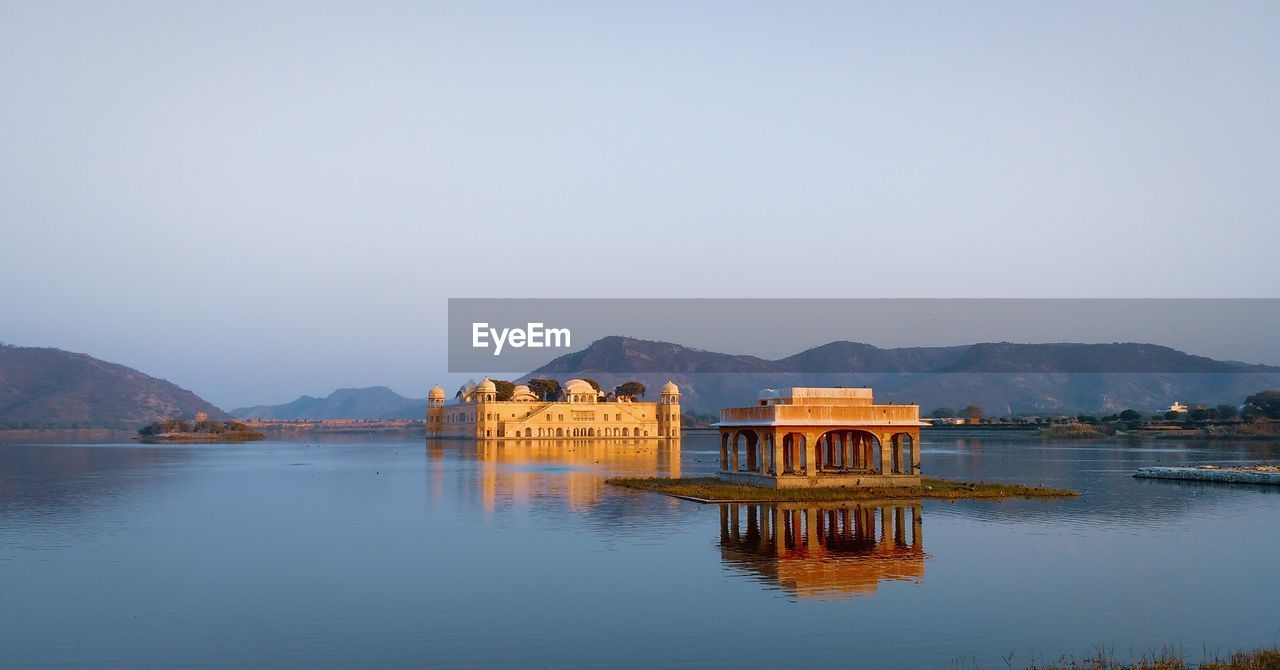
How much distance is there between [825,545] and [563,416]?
122365 mm

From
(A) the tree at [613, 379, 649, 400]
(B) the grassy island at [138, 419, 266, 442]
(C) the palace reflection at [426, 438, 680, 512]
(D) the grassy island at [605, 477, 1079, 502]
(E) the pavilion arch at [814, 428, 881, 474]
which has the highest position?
(A) the tree at [613, 379, 649, 400]

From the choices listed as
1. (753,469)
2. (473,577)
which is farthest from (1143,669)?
(753,469)

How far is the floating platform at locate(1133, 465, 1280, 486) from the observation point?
58.7 m

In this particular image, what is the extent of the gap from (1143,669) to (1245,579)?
11.8m

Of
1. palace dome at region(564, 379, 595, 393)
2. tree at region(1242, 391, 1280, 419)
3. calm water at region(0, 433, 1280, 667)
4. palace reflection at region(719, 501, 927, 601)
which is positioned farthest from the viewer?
palace dome at region(564, 379, 595, 393)

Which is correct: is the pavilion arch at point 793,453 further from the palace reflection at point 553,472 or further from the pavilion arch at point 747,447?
the palace reflection at point 553,472

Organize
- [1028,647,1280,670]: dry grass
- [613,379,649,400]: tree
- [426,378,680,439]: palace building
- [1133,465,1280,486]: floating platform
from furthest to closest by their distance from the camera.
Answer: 1. [613,379,649,400]: tree
2. [426,378,680,439]: palace building
3. [1133,465,1280,486]: floating platform
4. [1028,647,1280,670]: dry grass

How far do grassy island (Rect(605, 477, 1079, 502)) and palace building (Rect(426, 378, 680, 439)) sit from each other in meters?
99.1

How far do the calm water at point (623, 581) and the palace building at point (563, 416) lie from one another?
100m

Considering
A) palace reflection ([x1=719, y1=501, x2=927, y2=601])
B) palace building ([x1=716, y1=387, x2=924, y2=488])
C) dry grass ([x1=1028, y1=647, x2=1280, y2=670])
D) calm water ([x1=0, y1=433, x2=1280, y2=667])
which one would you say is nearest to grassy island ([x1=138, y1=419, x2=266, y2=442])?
calm water ([x1=0, y1=433, x2=1280, y2=667])

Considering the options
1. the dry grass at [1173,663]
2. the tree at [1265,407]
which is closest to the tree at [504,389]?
the tree at [1265,407]

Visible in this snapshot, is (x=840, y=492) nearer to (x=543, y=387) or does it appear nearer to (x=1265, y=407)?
(x=543, y=387)

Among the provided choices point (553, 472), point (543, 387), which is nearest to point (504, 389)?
point (543, 387)

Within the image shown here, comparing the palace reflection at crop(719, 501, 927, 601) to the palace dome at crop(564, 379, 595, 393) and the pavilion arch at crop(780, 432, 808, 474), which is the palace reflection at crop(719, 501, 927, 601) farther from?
the palace dome at crop(564, 379, 595, 393)
